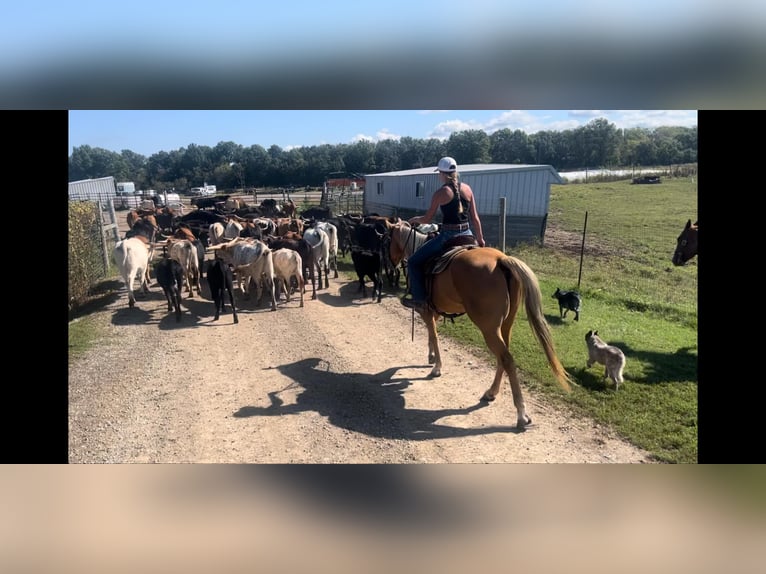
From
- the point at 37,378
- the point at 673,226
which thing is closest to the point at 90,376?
the point at 37,378

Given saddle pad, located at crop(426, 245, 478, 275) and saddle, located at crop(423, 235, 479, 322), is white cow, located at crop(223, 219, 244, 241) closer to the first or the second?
saddle, located at crop(423, 235, 479, 322)

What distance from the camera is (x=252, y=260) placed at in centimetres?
984

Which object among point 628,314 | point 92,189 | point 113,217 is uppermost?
point 92,189

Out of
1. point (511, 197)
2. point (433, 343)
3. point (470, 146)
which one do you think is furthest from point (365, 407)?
point (470, 146)

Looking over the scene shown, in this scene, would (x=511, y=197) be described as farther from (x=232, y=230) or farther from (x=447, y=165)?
(x=232, y=230)

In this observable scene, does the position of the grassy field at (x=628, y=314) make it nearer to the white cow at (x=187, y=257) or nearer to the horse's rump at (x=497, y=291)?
the horse's rump at (x=497, y=291)

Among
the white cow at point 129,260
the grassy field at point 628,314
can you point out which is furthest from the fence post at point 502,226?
the white cow at point 129,260

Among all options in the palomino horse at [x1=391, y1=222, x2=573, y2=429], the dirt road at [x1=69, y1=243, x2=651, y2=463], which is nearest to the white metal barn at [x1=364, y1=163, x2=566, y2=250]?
the dirt road at [x1=69, y1=243, x2=651, y2=463]

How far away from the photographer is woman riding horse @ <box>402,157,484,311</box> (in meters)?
5.70

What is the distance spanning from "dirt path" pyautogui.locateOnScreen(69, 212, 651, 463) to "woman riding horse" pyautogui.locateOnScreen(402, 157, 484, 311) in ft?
4.18

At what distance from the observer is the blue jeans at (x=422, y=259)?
595 centimetres

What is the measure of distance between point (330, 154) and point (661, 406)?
9241 millimetres

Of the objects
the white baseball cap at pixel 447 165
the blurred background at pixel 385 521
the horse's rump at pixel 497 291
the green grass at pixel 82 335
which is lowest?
the blurred background at pixel 385 521

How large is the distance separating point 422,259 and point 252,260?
4.82 m
